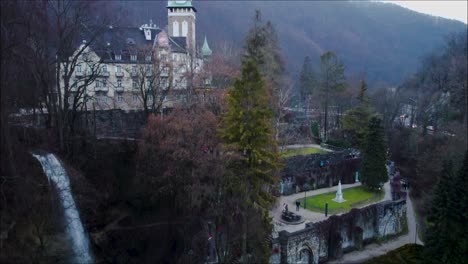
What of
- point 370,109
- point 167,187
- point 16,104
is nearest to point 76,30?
point 16,104

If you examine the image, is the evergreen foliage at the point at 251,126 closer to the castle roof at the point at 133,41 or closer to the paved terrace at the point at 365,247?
the paved terrace at the point at 365,247

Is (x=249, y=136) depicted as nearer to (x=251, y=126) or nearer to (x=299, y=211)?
(x=251, y=126)

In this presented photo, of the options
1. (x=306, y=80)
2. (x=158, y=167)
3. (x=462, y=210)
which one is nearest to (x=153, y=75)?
(x=158, y=167)

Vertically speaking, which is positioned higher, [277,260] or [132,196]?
[132,196]

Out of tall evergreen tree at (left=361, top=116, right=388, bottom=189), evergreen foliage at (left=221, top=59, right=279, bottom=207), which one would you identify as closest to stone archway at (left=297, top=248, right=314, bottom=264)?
evergreen foliage at (left=221, top=59, right=279, bottom=207)

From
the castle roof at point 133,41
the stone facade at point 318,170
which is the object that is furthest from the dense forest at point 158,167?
the castle roof at point 133,41

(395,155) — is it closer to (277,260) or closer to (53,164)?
(277,260)

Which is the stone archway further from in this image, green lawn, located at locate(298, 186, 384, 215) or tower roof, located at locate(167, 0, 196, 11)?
tower roof, located at locate(167, 0, 196, 11)

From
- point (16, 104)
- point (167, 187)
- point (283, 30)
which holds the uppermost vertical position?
point (283, 30)
